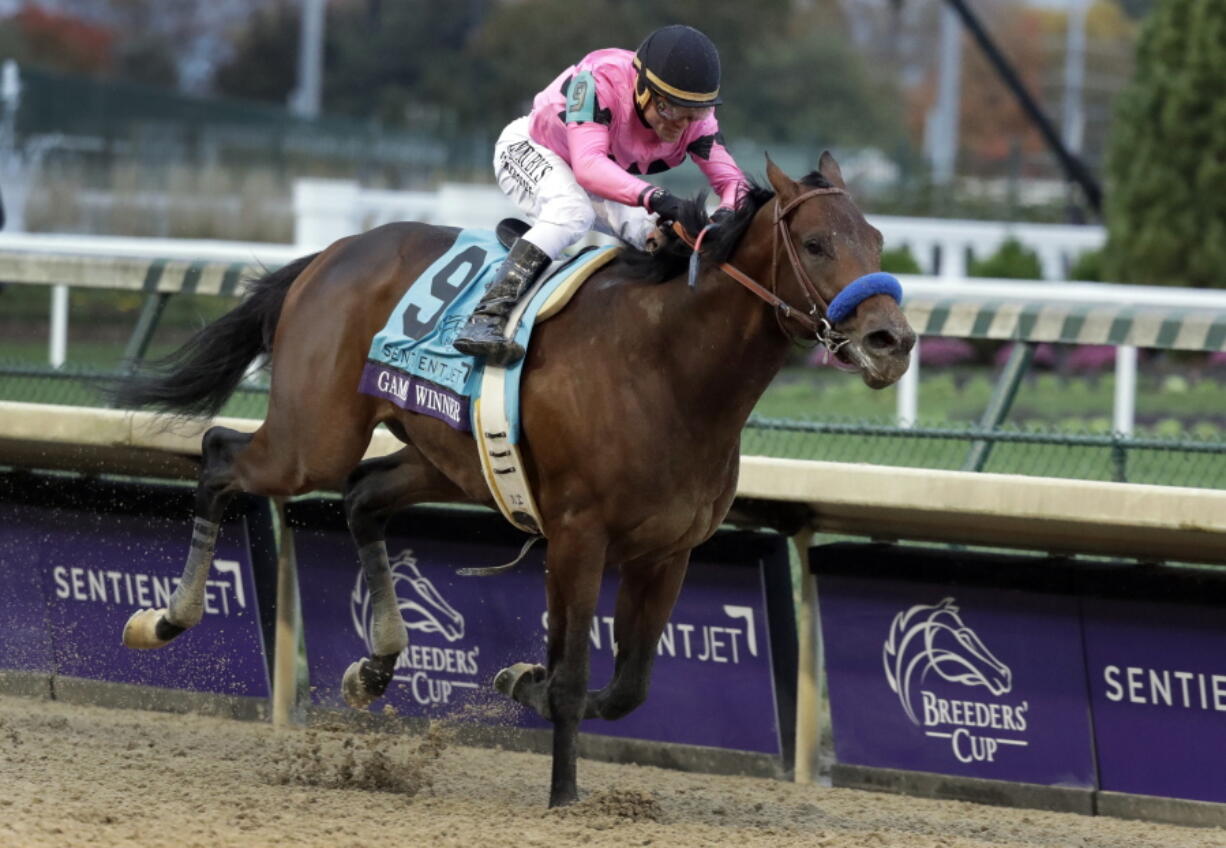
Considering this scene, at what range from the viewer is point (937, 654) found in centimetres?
560

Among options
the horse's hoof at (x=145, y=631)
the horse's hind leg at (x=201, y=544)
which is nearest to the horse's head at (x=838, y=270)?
the horse's hind leg at (x=201, y=544)

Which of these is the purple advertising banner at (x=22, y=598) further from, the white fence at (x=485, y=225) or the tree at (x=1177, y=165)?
the tree at (x=1177, y=165)

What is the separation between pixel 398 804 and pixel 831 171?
2.04 meters

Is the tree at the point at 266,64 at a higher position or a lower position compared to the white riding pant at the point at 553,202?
lower

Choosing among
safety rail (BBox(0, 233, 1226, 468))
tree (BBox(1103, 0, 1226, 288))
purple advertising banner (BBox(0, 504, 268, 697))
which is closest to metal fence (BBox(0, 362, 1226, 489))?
safety rail (BBox(0, 233, 1226, 468))

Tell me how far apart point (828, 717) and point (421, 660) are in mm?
1360

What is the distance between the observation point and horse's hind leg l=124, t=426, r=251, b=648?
5.81 m

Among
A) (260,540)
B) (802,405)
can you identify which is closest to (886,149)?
(802,405)

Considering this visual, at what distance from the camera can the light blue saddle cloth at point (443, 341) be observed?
518 centimetres

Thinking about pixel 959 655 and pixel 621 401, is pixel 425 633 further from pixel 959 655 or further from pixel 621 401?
pixel 959 655

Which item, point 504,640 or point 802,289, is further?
point 504,640

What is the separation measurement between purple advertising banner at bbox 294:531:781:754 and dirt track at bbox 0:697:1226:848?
0.57ft

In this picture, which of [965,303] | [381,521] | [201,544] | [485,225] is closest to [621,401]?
[381,521]

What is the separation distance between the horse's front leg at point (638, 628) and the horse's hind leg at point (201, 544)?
134 cm
